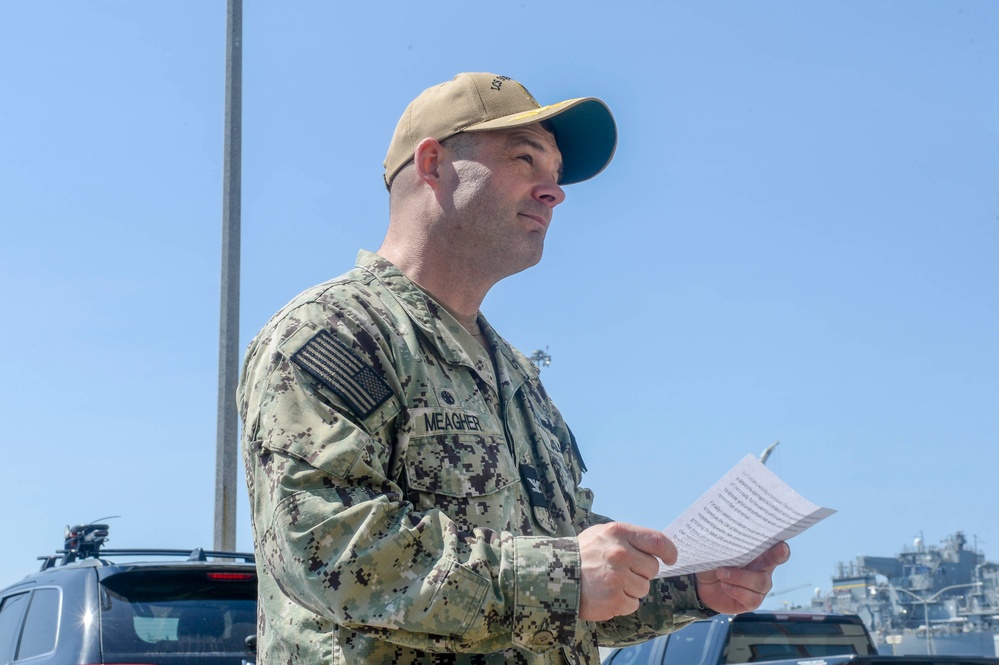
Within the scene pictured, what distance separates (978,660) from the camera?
754 centimetres

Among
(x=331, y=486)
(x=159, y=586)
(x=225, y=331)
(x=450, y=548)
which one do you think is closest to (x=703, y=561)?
(x=450, y=548)

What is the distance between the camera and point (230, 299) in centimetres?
995

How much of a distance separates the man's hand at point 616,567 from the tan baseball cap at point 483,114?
0.98m

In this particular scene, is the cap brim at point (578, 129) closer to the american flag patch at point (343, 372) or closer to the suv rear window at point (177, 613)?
the american flag patch at point (343, 372)

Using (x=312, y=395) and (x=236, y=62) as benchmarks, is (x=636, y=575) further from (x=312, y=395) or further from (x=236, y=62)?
(x=236, y=62)

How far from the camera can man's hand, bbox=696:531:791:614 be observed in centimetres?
238

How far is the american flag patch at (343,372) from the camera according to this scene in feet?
6.59

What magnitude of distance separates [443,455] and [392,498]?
18cm

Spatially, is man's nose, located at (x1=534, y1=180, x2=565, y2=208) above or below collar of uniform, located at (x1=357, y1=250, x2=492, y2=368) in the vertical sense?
above

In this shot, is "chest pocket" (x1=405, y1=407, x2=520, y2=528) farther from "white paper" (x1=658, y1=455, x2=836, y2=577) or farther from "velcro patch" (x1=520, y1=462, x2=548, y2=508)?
"white paper" (x1=658, y1=455, x2=836, y2=577)

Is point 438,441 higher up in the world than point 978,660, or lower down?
higher up

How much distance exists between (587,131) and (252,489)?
122 cm

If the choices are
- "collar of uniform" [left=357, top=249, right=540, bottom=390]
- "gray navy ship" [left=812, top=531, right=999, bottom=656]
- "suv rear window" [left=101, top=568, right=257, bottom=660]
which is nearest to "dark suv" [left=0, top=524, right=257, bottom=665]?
"suv rear window" [left=101, top=568, right=257, bottom=660]

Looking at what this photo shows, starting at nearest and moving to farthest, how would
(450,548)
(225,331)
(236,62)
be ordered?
(450,548) → (225,331) → (236,62)
